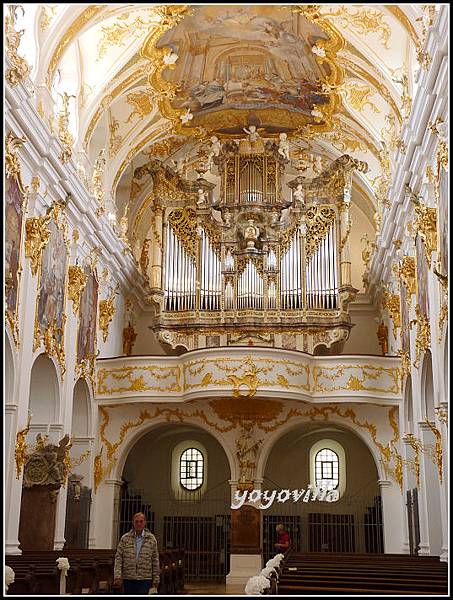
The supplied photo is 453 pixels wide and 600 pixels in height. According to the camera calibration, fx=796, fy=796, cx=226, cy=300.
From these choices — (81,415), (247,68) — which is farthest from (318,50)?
(81,415)

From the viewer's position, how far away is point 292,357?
19.5 meters

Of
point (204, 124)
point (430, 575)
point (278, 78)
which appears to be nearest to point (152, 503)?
point (204, 124)

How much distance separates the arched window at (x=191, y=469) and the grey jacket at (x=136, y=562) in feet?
55.9

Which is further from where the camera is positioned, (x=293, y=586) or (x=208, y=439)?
(x=208, y=439)

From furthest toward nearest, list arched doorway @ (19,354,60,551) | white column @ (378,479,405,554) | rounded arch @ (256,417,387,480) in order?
rounded arch @ (256,417,387,480) < white column @ (378,479,405,554) < arched doorway @ (19,354,60,551)

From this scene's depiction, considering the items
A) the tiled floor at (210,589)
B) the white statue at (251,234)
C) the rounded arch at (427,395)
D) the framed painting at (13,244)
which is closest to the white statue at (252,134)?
the white statue at (251,234)

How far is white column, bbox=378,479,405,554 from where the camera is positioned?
19359 millimetres

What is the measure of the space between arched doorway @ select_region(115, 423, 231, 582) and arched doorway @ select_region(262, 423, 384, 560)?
1646mm

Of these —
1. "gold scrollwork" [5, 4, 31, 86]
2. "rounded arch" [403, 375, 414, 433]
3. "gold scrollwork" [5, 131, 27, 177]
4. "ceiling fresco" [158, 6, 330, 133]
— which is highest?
"ceiling fresco" [158, 6, 330, 133]

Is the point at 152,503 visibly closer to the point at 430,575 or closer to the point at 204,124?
the point at 204,124

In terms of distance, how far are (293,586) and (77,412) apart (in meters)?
12.6

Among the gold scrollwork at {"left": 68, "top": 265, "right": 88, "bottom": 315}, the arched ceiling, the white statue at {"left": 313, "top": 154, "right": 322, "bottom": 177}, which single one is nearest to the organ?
the white statue at {"left": 313, "top": 154, "right": 322, "bottom": 177}

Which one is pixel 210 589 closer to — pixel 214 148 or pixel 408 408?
pixel 408 408

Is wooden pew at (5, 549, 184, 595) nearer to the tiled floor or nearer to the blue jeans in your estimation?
the tiled floor
